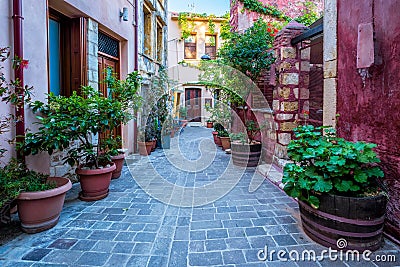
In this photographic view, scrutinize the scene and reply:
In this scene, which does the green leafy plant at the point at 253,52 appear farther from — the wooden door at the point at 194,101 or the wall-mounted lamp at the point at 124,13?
the wooden door at the point at 194,101

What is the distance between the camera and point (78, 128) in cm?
305

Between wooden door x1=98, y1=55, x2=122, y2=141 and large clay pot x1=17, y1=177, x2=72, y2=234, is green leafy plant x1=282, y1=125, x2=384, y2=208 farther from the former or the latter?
wooden door x1=98, y1=55, x2=122, y2=141

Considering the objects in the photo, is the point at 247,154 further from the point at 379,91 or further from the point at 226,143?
the point at 379,91

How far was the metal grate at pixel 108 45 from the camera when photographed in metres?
4.91

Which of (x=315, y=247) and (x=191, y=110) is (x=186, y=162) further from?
(x=191, y=110)

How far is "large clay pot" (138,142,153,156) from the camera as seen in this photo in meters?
6.25

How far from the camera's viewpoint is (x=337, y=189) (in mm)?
2123

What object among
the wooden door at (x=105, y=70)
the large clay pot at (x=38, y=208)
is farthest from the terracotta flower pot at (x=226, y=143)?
the large clay pot at (x=38, y=208)

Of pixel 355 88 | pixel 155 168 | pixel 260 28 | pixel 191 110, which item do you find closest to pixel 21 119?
pixel 155 168

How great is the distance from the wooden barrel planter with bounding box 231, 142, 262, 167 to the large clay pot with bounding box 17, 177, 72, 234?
3229 millimetres

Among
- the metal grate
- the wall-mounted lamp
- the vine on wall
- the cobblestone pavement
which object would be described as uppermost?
the vine on wall

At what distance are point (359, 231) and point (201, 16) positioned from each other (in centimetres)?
1444

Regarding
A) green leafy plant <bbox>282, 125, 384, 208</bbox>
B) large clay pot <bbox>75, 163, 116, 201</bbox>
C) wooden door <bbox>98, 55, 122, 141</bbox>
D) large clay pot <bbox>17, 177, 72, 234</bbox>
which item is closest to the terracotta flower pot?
wooden door <bbox>98, 55, 122, 141</bbox>

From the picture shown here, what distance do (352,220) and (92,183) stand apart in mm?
2763
